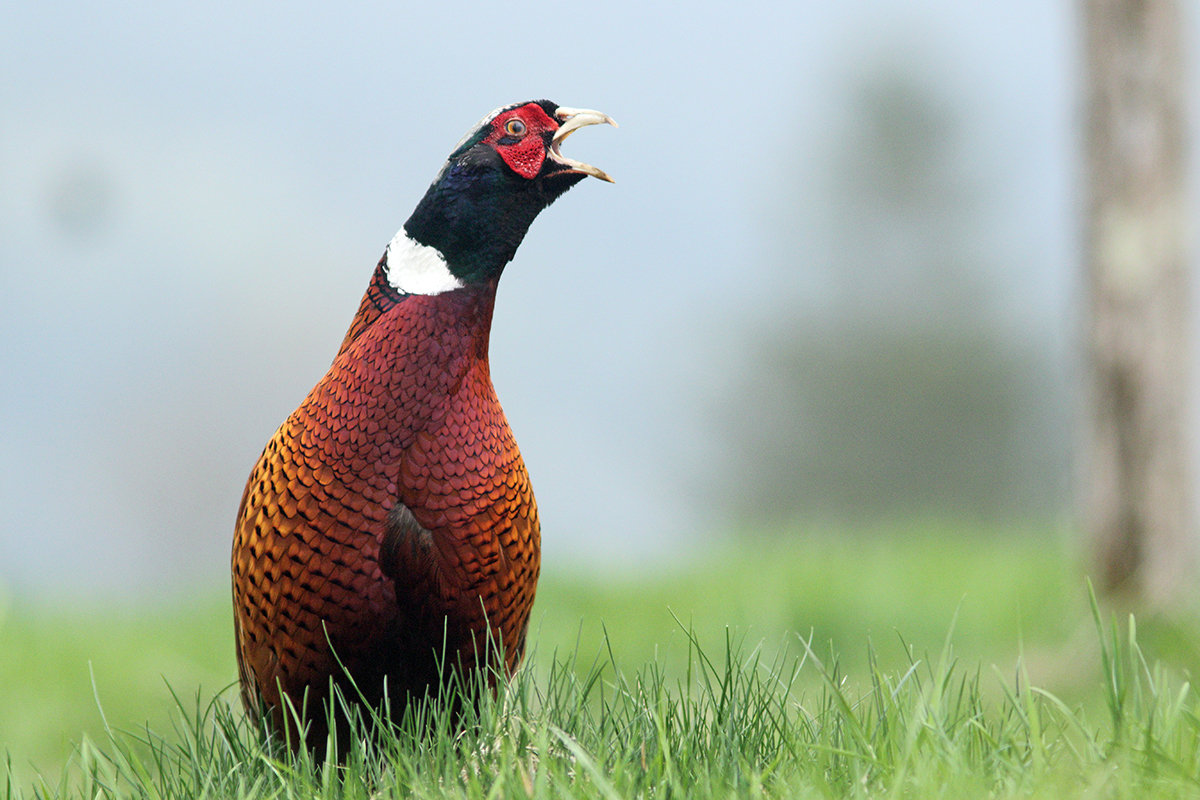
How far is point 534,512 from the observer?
91.4 inches

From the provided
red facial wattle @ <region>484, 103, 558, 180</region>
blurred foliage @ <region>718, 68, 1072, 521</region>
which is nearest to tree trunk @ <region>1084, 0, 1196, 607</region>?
red facial wattle @ <region>484, 103, 558, 180</region>

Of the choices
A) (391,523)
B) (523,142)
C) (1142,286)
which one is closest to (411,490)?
(391,523)

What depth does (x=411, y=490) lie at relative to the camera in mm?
2113

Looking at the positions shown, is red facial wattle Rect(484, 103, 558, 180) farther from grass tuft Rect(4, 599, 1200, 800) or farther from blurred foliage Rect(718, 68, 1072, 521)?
blurred foliage Rect(718, 68, 1072, 521)

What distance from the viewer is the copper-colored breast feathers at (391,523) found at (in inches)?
82.5

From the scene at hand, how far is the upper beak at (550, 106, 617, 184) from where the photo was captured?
229cm

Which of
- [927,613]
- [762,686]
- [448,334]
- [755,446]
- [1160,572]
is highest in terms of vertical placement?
[448,334]

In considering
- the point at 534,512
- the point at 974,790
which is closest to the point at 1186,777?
the point at 974,790

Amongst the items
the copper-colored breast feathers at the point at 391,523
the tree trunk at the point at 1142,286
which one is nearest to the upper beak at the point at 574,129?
the copper-colored breast feathers at the point at 391,523

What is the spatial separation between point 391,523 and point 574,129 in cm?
98

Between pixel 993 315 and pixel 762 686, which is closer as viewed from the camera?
pixel 762 686

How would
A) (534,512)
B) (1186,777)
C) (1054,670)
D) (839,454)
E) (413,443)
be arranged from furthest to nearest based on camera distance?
(839,454) < (1054,670) < (534,512) < (413,443) < (1186,777)

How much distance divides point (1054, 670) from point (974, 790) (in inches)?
121

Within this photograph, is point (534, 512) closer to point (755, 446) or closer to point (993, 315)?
point (755, 446)
